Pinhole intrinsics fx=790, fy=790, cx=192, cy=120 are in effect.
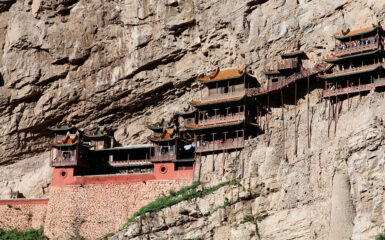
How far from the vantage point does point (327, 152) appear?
48.6 meters

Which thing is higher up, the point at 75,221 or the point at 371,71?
the point at 371,71

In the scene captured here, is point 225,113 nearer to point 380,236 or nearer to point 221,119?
point 221,119

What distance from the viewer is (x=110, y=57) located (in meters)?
65.2

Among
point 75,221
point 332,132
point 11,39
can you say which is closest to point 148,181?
point 75,221

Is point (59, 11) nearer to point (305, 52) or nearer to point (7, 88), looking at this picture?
point (7, 88)

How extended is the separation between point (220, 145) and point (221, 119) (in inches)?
97.1

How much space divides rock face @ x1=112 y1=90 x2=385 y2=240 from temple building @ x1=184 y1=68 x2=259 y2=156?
192 centimetres

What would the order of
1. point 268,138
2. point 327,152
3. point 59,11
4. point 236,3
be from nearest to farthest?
point 327,152
point 268,138
point 236,3
point 59,11

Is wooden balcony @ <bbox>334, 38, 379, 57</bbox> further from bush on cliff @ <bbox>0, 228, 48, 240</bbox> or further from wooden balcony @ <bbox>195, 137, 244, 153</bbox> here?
bush on cliff @ <bbox>0, 228, 48, 240</bbox>

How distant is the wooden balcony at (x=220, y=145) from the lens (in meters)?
56.4

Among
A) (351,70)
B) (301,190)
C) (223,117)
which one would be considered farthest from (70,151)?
(351,70)

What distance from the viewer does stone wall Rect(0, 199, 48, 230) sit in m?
59.6

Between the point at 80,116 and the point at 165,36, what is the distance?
34.8 ft

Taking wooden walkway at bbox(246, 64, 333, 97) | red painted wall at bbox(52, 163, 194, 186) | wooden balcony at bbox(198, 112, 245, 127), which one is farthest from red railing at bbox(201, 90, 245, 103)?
red painted wall at bbox(52, 163, 194, 186)
